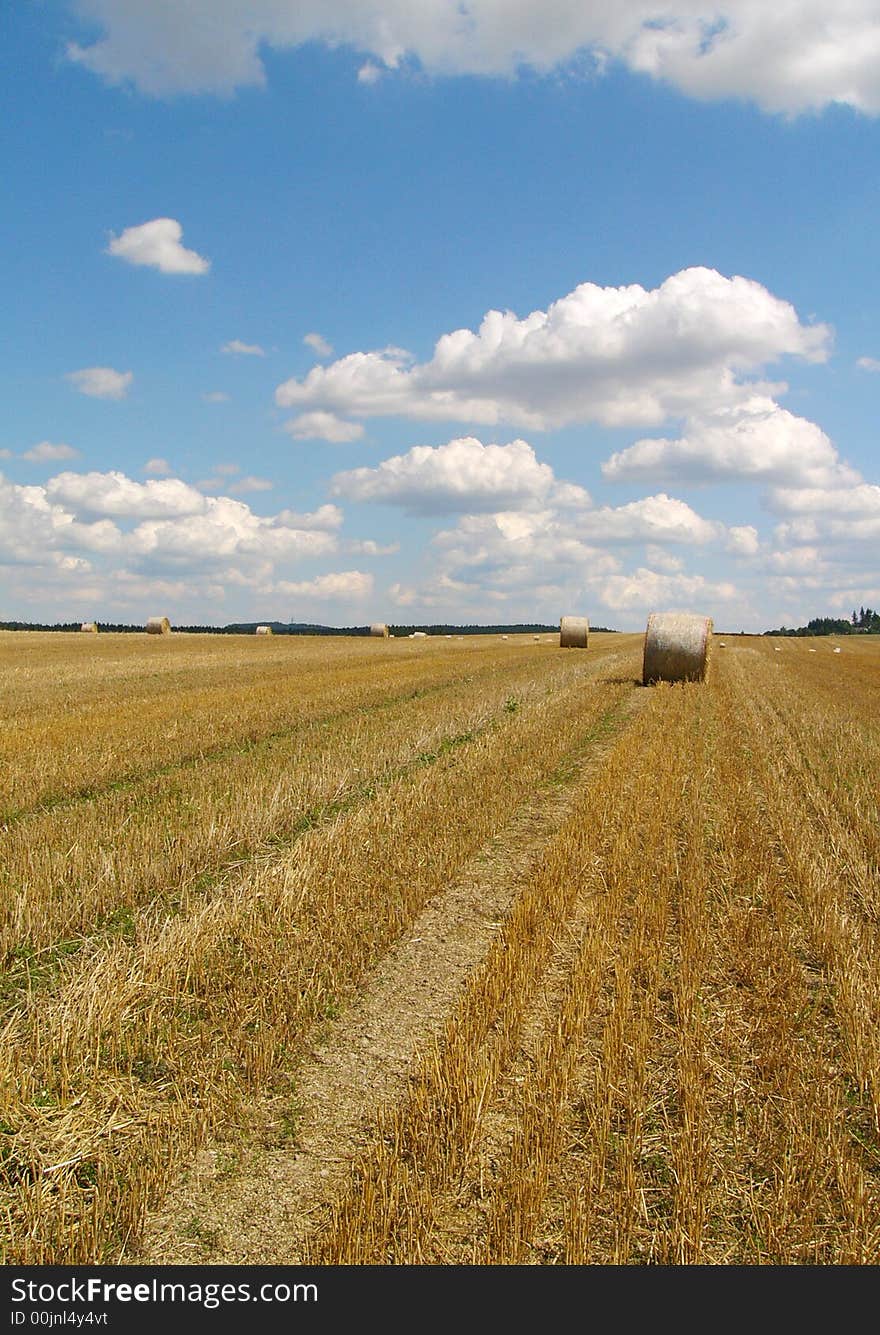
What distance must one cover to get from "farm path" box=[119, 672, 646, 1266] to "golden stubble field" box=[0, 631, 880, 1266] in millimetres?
17

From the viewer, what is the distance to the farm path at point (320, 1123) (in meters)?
3.50

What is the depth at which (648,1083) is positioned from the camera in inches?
175

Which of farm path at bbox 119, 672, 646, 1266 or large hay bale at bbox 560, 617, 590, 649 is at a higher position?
large hay bale at bbox 560, 617, 590, 649

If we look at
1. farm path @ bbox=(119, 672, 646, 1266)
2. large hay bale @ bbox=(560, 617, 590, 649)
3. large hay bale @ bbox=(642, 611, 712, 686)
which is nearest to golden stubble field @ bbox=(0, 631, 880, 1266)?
farm path @ bbox=(119, 672, 646, 1266)

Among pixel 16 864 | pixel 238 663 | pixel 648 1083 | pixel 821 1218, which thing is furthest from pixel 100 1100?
pixel 238 663

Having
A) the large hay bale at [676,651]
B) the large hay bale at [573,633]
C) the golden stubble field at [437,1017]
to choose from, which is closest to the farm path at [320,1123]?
the golden stubble field at [437,1017]

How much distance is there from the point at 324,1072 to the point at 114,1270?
60.4 inches

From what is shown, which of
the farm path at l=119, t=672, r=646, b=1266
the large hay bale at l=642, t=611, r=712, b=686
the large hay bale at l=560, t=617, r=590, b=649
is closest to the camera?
the farm path at l=119, t=672, r=646, b=1266

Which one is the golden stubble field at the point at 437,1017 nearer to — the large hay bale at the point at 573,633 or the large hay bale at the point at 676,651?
the large hay bale at the point at 676,651

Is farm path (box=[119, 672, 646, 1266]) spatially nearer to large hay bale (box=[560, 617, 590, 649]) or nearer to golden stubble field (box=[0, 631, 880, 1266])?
golden stubble field (box=[0, 631, 880, 1266])

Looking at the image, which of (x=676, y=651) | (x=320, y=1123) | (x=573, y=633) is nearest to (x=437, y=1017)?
(x=320, y=1123)

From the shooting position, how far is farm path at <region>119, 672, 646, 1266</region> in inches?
138

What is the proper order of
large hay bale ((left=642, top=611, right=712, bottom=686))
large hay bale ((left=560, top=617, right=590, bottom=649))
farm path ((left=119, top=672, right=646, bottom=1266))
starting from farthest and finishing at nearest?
large hay bale ((left=560, top=617, right=590, bottom=649))
large hay bale ((left=642, top=611, right=712, bottom=686))
farm path ((left=119, top=672, right=646, bottom=1266))

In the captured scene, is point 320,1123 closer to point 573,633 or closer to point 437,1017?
point 437,1017
